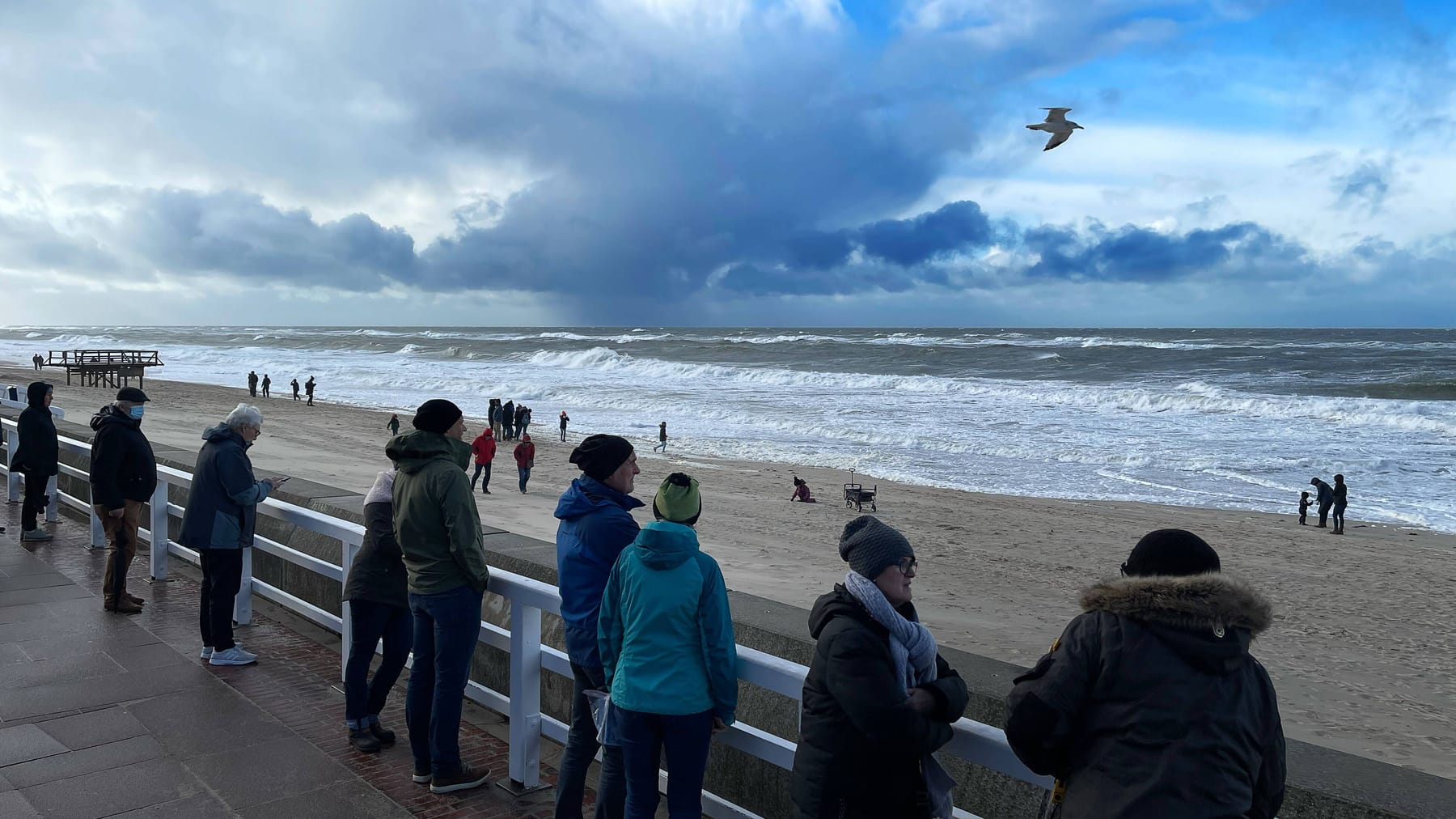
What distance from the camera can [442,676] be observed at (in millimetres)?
3795

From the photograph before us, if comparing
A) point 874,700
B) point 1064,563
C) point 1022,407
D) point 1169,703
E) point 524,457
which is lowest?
point 1064,563

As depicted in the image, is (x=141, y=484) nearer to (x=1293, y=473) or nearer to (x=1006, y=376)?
(x=1293, y=473)

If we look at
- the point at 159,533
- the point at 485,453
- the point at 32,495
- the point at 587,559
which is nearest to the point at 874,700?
the point at 587,559

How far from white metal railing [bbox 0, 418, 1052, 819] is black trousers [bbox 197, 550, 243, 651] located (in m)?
0.41

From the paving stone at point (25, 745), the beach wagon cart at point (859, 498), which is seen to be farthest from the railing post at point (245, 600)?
the beach wagon cart at point (859, 498)

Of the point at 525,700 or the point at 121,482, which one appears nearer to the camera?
the point at 525,700

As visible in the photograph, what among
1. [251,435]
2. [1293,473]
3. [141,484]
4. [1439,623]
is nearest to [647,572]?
[251,435]

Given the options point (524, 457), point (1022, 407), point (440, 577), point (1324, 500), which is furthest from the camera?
point (1022, 407)

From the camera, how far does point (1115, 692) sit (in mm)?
1927

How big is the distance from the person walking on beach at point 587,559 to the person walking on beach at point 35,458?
7.09 metres

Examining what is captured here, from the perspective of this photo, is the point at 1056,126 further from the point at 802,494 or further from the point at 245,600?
the point at 802,494

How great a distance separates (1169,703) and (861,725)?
2.26 ft

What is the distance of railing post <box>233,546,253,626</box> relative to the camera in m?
5.82

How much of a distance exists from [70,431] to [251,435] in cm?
695
